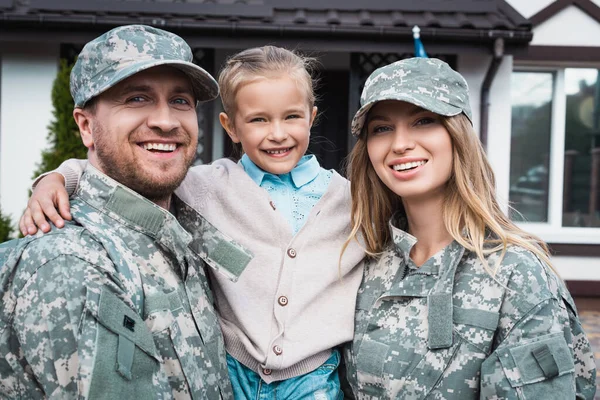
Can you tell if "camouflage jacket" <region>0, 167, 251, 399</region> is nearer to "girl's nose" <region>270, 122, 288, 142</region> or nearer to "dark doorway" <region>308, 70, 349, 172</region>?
"girl's nose" <region>270, 122, 288, 142</region>

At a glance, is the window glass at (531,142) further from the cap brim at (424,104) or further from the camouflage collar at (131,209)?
the camouflage collar at (131,209)

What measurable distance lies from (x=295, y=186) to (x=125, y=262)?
1114mm

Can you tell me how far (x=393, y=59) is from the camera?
7.58m

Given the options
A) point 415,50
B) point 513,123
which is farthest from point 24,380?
point 513,123

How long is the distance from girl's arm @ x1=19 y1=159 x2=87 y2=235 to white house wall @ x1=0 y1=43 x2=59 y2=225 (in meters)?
5.39

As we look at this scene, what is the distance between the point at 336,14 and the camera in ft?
22.6

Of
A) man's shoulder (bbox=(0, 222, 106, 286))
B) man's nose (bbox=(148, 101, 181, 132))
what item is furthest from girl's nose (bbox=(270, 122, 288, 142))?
man's shoulder (bbox=(0, 222, 106, 286))

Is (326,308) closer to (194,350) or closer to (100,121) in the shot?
(194,350)

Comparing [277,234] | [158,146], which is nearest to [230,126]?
[277,234]

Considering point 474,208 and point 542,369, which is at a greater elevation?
point 474,208

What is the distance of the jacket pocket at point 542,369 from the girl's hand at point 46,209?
1507 mm

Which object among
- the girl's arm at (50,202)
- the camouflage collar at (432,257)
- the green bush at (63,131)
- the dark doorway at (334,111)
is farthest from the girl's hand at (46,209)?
the dark doorway at (334,111)

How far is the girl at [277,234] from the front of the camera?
246cm

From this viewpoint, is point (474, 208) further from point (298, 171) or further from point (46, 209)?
point (46, 209)
